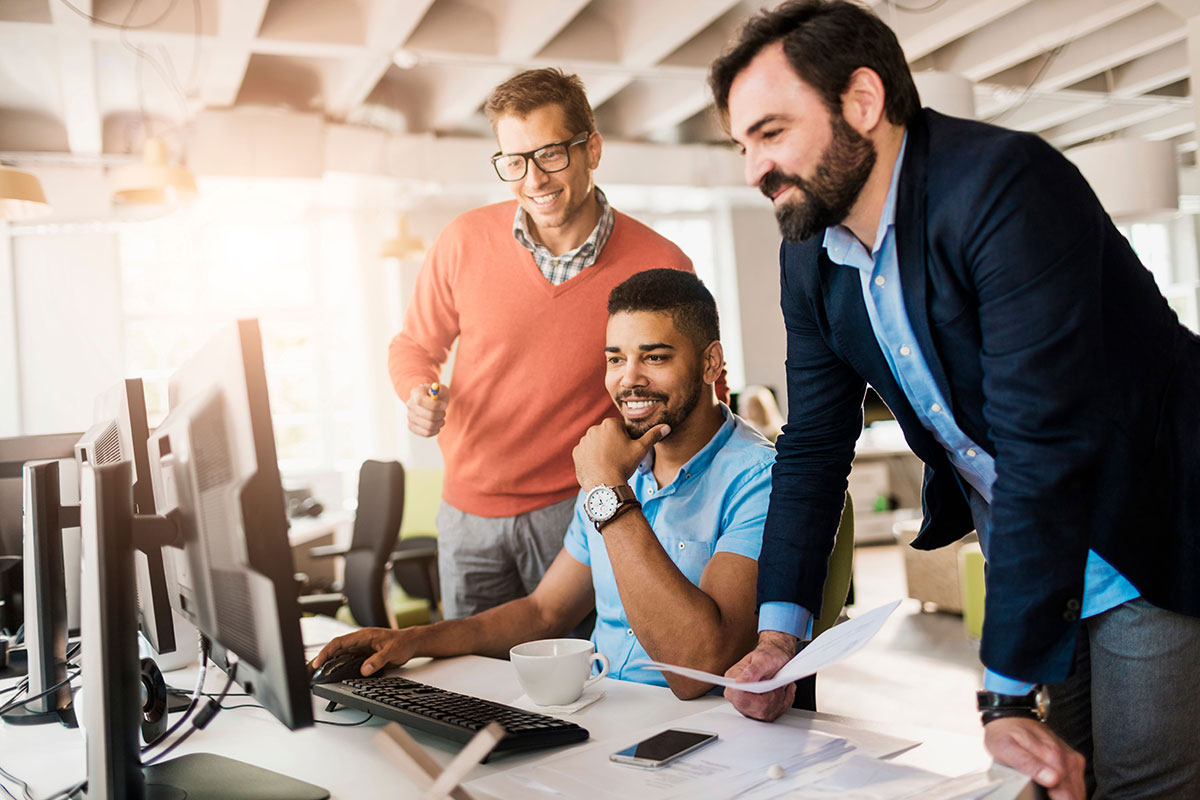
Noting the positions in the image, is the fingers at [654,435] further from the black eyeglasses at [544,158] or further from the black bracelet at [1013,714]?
the black bracelet at [1013,714]

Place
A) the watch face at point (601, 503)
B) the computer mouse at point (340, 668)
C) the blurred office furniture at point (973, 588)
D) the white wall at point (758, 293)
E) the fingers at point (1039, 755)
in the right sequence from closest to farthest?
the fingers at point (1039, 755), the computer mouse at point (340, 668), the watch face at point (601, 503), the blurred office furniture at point (973, 588), the white wall at point (758, 293)

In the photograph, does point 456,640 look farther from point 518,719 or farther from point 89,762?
point 89,762

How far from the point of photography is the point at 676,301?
5.77 ft

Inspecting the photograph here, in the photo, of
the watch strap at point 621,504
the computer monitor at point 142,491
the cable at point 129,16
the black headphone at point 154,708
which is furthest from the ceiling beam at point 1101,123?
the black headphone at point 154,708

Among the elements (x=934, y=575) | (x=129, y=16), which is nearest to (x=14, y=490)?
(x=129, y=16)

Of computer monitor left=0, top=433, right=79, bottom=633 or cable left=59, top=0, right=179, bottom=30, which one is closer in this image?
computer monitor left=0, top=433, right=79, bottom=633

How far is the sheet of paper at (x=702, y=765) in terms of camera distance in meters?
0.97

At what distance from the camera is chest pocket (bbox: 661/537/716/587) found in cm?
162

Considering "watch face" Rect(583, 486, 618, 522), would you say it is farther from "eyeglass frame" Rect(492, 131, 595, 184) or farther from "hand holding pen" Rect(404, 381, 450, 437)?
"eyeglass frame" Rect(492, 131, 595, 184)

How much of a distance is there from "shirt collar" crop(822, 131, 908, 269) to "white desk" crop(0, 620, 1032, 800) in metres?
0.56

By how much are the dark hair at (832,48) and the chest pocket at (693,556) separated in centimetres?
77

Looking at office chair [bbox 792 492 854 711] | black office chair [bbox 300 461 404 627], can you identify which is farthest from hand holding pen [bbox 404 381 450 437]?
black office chair [bbox 300 461 404 627]

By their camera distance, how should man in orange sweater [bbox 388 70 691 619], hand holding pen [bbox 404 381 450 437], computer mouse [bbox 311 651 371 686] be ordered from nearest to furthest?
computer mouse [bbox 311 651 371 686] → hand holding pen [bbox 404 381 450 437] → man in orange sweater [bbox 388 70 691 619]

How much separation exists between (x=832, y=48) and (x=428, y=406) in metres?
1.13
